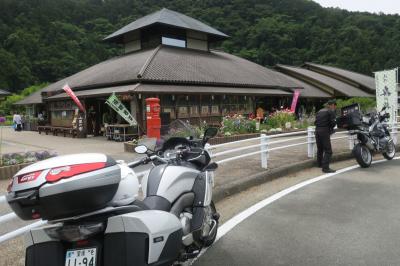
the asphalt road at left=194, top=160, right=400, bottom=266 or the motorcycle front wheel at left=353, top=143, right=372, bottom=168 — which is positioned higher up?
the motorcycle front wheel at left=353, top=143, right=372, bottom=168

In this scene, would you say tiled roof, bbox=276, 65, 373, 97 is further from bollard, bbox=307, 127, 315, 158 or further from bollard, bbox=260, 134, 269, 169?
bollard, bbox=260, 134, 269, 169

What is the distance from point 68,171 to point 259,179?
552 centimetres

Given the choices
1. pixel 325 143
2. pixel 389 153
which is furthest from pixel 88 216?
pixel 389 153

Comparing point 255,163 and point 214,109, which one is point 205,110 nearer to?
point 214,109

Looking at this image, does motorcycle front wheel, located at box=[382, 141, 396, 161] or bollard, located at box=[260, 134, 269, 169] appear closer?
bollard, located at box=[260, 134, 269, 169]

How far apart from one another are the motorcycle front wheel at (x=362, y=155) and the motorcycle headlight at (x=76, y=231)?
25.0ft

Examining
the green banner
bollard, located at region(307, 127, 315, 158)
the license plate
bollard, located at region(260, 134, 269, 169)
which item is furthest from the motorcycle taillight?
the green banner

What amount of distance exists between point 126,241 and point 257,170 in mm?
5785

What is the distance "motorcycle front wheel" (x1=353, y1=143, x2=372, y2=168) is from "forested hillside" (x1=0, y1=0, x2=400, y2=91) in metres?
44.5

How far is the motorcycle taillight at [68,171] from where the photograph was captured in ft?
7.00

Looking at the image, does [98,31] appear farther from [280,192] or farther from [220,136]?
[280,192]

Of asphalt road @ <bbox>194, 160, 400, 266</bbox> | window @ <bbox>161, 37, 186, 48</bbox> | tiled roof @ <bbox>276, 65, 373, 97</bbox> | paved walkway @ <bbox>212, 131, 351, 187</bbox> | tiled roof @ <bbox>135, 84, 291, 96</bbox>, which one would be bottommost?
asphalt road @ <bbox>194, 160, 400, 266</bbox>

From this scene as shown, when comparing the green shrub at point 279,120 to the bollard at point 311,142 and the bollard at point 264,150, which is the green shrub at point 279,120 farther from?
the bollard at point 264,150

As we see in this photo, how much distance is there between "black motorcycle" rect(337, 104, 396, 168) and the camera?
28.4 feet
